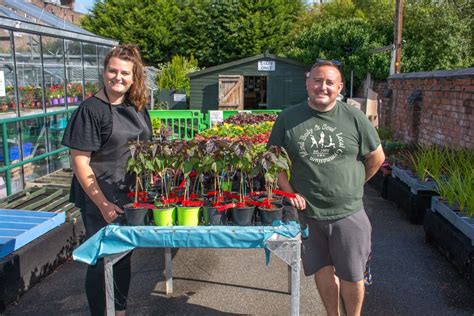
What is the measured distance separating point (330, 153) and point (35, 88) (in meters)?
6.33

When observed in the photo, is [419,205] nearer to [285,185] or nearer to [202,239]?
[285,185]

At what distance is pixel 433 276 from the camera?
14.0 ft

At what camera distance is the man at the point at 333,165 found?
8.71ft

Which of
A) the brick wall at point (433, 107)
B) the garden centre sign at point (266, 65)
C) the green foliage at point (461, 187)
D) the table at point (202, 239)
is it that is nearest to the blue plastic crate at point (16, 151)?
the table at point (202, 239)

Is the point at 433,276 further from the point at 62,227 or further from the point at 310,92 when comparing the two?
the point at 62,227

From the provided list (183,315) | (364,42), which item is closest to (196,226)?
(183,315)

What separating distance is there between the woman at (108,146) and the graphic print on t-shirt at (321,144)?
100 centimetres

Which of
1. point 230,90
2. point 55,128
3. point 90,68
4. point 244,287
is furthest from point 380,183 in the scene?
point 230,90

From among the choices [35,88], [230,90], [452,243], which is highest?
[230,90]

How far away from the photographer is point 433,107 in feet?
25.7

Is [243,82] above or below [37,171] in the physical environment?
above

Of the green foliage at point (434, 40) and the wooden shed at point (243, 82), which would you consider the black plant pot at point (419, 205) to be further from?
the wooden shed at point (243, 82)

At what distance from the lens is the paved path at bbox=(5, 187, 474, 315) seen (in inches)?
143

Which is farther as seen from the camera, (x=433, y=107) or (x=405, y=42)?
(x=405, y=42)
